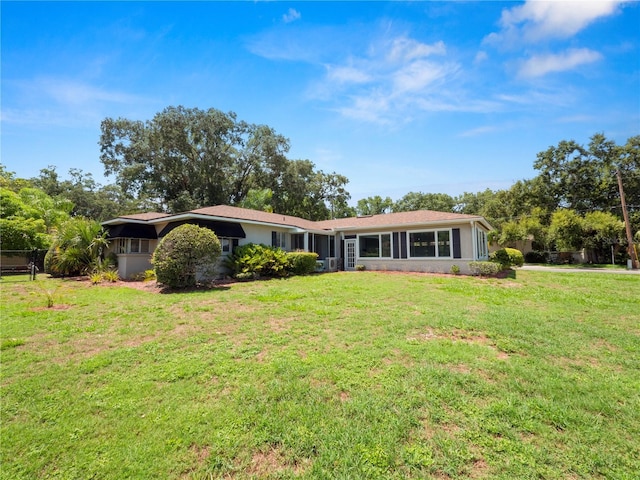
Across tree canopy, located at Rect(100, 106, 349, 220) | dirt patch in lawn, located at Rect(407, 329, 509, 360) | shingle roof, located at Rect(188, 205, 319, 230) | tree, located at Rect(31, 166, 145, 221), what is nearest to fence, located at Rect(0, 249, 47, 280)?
shingle roof, located at Rect(188, 205, 319, 230)

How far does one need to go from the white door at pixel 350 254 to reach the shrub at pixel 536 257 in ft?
65.5

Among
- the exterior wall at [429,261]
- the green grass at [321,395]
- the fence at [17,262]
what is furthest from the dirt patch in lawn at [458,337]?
the fence at [17,262]

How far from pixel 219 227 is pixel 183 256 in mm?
3588

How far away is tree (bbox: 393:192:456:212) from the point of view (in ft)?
147

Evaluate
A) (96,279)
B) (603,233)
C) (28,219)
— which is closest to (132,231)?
(96,279)

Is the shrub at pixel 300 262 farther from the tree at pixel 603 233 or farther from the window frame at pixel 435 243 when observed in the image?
the tree at pixel 603 233

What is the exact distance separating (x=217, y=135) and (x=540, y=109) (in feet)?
83.4

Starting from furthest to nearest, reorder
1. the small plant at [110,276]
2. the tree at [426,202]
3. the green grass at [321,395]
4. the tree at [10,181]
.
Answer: the tree at [426,202] → the tree at [10,181] → the small plant at [110,276] → the green grass at [321,395]

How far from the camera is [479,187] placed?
4466 cm

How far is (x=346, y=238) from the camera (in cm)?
1928

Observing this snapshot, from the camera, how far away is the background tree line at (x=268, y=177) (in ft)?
83.6

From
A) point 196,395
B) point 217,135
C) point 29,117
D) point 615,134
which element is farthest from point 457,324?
point 615,134

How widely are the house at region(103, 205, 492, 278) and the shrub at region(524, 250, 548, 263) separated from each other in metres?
15.1

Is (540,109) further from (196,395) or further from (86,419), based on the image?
(86,419)
